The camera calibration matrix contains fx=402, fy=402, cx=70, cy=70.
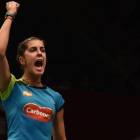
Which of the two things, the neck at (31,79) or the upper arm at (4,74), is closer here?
the upper arm at (4,74)

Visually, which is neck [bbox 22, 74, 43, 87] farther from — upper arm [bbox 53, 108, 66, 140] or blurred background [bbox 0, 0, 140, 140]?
blurred background [bbox 0, 0, 140, 140]

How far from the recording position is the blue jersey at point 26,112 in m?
2.35

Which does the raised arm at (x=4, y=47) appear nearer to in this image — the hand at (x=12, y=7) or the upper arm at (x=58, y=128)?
the hand at (x=12, y=7)

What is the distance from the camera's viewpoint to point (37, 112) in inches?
94.8

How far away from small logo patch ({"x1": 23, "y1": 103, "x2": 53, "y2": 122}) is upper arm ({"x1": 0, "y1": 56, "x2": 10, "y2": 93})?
6.9 inches

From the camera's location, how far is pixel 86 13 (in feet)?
30.3

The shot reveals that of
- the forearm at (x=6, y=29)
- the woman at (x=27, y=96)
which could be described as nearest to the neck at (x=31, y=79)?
the woman at (x=27, y=96)

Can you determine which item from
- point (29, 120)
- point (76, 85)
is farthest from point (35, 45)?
point (76, 85)

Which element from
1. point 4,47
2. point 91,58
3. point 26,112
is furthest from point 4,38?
point 91,58

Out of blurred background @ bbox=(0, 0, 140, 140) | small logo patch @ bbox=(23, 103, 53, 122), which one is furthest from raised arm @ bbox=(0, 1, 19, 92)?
blurred background @ bbox=(0, 0, 140, 140)

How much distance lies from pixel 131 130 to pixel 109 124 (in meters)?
0.35

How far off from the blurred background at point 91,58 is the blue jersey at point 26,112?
3.42m

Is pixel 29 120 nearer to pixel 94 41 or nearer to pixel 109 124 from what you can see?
pixel 109 124

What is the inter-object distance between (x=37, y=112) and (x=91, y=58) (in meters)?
6.13
